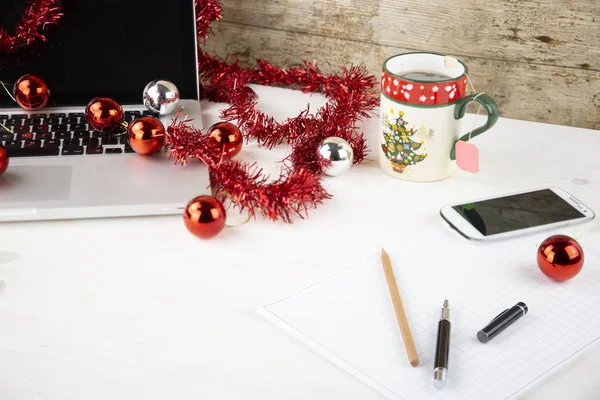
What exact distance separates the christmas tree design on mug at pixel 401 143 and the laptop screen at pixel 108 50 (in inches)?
12.4

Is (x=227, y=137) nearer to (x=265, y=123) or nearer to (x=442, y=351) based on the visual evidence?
(x=265, y=123)

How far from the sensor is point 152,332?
609 millimetres

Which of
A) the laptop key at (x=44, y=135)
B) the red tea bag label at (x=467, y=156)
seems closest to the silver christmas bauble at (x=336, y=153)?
the red tea bag label at (x=467, y=156)

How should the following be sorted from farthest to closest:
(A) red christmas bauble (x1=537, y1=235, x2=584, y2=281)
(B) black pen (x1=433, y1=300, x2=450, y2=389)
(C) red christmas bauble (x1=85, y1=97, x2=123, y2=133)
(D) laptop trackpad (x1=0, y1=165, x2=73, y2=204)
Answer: (C) red christmas bauble (x1=85, y1=97, x2=123, y2=133)
(D) laptop trackpad (x1=0, y1=165, x2=73, y2=204)
(A) red christmas bauble (x1=537, y1=235, x2=584, y2=281)
(B) black pen (x1=433, y1=300, x2=450, y2=389)

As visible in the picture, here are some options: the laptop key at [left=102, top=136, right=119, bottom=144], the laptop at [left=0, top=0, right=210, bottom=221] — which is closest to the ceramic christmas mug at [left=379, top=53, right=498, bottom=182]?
the laptop at [left=0, top=0, right=210, bottom=221]

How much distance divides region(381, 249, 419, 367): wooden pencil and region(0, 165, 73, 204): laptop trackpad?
36cm

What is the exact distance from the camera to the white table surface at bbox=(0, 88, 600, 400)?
0.56 metres

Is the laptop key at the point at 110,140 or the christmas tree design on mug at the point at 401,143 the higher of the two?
the christmas tree design on mug at the point at 401,143

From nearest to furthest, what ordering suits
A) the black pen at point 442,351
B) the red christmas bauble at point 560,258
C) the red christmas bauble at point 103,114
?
the black pen at point 442,351, the red christmas bauble at point 560,258, the red christmas bauble at point 103,114

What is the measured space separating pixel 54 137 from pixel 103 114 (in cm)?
7

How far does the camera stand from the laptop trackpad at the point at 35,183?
2.54ft

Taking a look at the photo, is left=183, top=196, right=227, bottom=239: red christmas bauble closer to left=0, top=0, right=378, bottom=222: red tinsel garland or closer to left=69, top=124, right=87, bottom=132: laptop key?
left=0, top=0, right=378, bottom=222: red tinsel garland

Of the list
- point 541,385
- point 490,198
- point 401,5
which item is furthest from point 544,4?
point 541,385

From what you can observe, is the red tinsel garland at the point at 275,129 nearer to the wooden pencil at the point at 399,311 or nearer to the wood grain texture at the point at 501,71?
the wood grain texture at the point at 501,71
